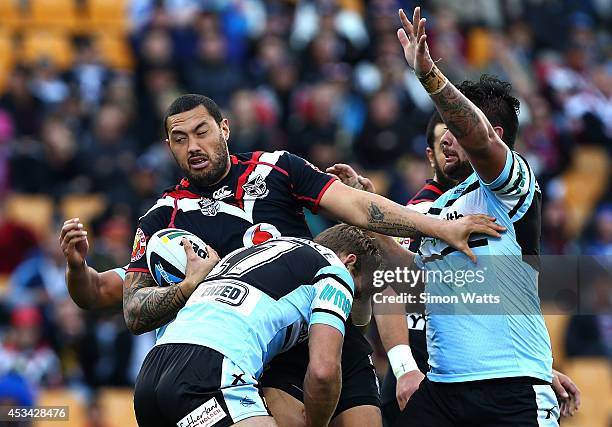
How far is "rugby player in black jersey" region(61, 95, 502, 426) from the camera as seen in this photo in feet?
22.8

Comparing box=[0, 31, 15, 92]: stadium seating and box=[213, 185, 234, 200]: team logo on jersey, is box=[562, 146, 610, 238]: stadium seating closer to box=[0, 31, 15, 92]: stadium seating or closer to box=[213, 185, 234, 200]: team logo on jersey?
box=[0, 31, 15, 92]: stadium seating

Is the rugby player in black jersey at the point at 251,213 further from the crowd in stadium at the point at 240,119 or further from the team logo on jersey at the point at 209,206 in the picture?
the crowd in stadium at the point at 240,119

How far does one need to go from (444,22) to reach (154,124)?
564 cm

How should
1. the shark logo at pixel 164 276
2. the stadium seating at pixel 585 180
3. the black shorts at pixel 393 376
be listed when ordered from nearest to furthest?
the shark logo at pixel 164 276 < the black shorts at pixel 393 376 < the stadium seating at pixel 585 180

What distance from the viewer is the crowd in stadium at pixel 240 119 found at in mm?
13609

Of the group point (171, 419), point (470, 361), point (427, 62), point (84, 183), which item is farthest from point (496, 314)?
point (84, 183)

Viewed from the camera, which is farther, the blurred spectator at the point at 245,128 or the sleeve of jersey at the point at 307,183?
the blurred spectator at the point at 245,128

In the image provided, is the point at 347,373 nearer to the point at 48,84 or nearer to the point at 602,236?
the point at 602,236

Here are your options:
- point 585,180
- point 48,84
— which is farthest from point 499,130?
point 585,180

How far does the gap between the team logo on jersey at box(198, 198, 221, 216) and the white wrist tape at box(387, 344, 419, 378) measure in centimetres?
142

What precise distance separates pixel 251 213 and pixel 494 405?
1.76m

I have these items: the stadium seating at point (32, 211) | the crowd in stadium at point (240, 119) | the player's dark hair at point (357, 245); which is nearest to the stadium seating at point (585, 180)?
the crowd in stadium at point (240, 119)

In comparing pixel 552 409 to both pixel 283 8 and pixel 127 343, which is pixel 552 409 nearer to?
pixel 127 343

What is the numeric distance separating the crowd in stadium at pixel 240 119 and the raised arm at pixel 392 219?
612cm
